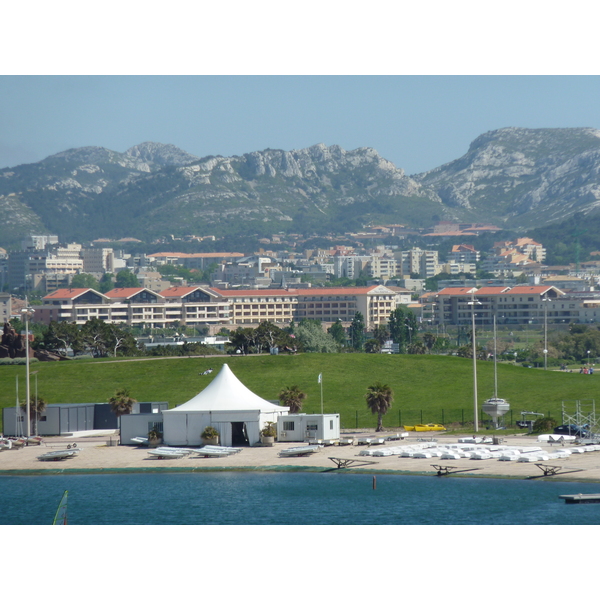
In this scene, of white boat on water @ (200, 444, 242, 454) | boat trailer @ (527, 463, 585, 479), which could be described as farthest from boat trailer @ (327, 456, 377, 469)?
boat trailer @ (527, 463, 585, 479)

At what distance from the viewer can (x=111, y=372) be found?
103312mm

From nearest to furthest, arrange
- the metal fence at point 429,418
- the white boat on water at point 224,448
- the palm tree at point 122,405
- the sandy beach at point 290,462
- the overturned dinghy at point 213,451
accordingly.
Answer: the sandy beach at point 290,462
the overturned dinghy at point 213,451
the white boat on water at point 224,448
the palm tree at point 122,405
the metal fence at point 429,418

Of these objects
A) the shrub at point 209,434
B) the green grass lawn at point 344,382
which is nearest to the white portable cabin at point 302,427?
the shrub at point 209,434

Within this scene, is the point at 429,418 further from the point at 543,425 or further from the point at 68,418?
the point at 68,418

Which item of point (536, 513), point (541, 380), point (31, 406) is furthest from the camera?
point (541, 380)

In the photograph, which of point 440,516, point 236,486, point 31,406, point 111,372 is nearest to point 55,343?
point 111,372

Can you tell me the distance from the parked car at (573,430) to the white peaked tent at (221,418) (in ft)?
66.9

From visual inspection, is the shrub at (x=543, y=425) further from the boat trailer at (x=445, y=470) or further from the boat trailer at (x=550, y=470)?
the boat trailer at (x=445, y=470)

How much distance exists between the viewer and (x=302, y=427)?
73688 mm

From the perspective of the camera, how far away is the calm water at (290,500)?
4819cm

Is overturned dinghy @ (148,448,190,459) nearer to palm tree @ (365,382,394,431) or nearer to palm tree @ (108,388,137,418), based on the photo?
palm tree @ (108,388,137,418)

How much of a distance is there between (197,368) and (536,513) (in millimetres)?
60492

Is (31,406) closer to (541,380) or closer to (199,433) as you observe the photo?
(199,433)

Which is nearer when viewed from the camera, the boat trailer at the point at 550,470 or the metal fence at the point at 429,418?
the boat trailer at the point at 550,470
